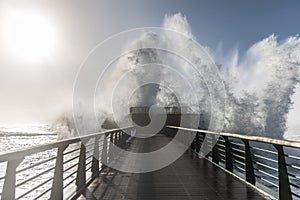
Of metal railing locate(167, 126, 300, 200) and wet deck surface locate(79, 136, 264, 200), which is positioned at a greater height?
metal railing locate(167, 126, 300, 200)

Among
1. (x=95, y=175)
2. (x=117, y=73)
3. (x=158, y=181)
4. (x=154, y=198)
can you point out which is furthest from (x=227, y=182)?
(x=117, y=73)

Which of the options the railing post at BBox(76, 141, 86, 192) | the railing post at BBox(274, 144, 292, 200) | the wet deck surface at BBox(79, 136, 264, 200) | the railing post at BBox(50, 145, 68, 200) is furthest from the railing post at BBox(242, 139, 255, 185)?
the railing post at BBox(50, 145, 68, 200)

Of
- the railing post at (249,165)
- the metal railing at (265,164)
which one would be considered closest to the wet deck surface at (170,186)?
the railing post at (249,165)

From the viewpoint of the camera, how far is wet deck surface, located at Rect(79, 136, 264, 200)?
A: 17.9ft

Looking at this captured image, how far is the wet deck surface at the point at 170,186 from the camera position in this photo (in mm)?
5453

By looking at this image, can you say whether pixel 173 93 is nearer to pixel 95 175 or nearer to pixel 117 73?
pixel 117 73

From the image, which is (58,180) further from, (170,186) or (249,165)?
(249,165)

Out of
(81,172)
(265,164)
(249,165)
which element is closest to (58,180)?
(81,172)

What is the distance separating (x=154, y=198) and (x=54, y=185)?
188 centimetres

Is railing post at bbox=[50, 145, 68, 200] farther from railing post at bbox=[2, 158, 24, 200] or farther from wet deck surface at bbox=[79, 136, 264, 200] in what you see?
railing post at bbox=[2, 158, 24, 200]

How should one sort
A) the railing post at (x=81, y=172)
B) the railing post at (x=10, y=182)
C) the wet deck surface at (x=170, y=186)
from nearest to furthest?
the railing post at (x=10, y=182), the wet deck surface at (x=170, y=186), the railing post at (x=81, y=172)

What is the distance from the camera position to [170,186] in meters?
6.44

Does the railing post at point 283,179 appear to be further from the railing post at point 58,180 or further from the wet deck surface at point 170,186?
the railing post at point 58,180

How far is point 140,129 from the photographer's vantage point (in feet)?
152
